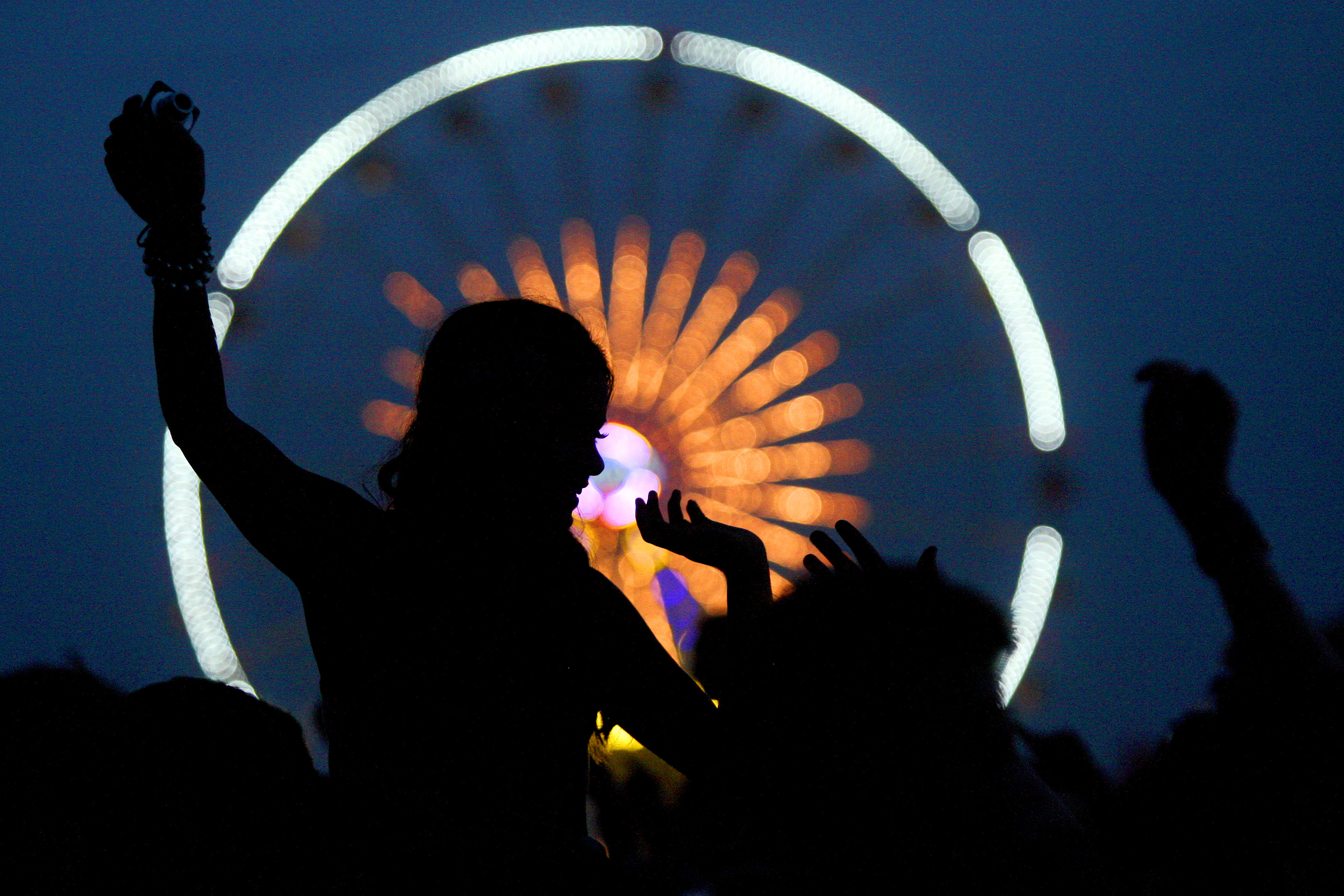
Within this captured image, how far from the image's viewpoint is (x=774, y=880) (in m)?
0.92

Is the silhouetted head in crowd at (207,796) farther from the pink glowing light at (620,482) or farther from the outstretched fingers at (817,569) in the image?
the pink glowing light at (620,482)

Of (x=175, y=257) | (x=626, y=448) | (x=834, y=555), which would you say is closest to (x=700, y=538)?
(x=834, y=555)

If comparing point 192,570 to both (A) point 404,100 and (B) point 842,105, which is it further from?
(B) point 842,105

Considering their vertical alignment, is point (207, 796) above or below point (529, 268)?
below

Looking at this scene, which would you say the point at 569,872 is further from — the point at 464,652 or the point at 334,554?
the point at 334,554

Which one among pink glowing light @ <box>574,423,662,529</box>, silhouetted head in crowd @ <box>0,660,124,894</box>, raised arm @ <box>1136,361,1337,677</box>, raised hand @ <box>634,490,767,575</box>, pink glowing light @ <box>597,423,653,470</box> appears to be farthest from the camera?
pink glowing light @ <box>597,423,653,470</box>

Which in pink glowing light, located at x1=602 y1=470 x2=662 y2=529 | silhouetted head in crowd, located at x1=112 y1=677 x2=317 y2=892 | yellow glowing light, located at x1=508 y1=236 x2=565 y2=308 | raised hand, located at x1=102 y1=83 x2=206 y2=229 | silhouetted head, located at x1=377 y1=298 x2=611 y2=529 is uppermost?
yellow glowing light, located at x1=508 y1=236 x2=565 y2=308

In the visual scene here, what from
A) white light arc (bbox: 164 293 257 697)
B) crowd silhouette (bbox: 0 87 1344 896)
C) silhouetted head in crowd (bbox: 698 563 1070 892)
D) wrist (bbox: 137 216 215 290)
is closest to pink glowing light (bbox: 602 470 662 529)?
white light arc (bbox: 164 293 257 697)

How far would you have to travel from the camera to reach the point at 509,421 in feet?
4.04

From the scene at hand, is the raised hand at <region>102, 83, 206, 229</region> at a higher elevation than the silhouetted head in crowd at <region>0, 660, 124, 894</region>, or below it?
higher

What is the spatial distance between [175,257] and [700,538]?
928 mm

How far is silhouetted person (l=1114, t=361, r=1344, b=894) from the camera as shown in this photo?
0.93 metres

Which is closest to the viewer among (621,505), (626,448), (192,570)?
(192,570)

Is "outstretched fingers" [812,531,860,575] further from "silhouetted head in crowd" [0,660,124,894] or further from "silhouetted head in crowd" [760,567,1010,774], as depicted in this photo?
"silhouetted head in crowd" [0,660,124,894]
